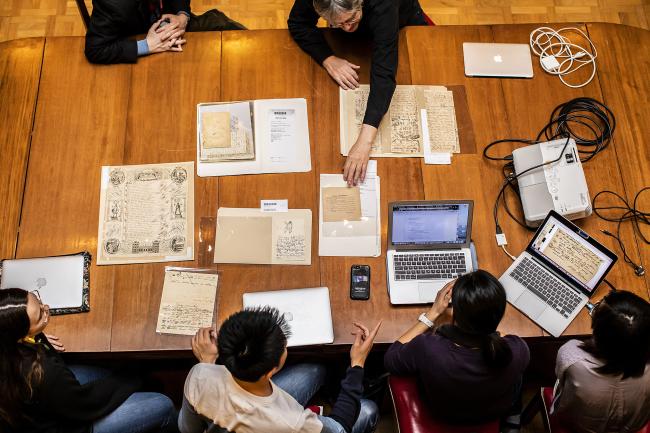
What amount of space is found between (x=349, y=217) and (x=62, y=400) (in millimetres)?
1127

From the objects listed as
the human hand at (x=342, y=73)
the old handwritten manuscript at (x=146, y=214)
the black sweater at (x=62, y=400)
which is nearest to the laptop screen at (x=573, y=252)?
the human hand at (x=342, y=73)

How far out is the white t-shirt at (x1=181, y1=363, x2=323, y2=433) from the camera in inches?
62.1

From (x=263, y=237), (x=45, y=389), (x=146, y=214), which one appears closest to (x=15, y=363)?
(x=45, y=389)

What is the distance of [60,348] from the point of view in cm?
195

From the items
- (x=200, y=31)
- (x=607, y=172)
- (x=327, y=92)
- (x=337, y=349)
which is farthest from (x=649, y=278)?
(x=200, y=31)

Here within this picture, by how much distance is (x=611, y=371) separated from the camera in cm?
169

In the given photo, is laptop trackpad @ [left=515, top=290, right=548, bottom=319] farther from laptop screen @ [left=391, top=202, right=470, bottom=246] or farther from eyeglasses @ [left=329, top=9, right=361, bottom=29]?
eyeglasses @ [left=329, top=9, right=361, bottom=29]

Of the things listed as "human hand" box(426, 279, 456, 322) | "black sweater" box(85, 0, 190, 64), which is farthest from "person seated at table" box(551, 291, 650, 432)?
"black sweater" box(85, 0, 190, 64)

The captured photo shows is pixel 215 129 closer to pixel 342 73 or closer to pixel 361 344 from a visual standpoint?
pixel 342 73

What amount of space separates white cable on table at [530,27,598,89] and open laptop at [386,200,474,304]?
85 centimetres

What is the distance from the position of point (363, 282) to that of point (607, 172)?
1064 millimetres

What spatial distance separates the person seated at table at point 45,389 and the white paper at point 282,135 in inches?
38.4

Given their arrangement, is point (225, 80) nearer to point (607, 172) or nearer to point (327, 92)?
point (327, 92)

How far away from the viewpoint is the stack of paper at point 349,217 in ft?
7.00
